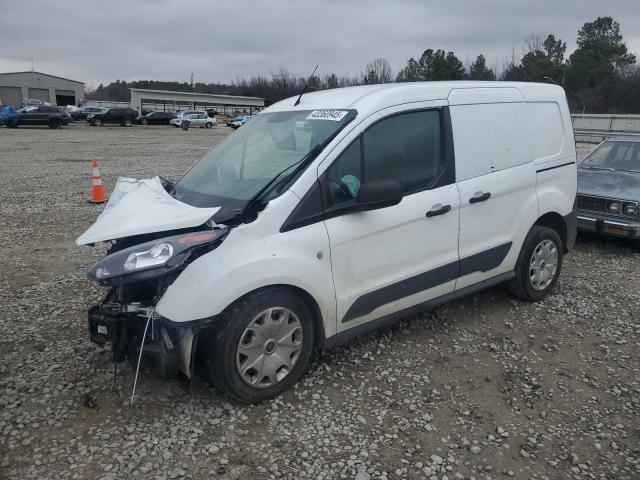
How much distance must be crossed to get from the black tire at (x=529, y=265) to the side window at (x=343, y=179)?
213cm

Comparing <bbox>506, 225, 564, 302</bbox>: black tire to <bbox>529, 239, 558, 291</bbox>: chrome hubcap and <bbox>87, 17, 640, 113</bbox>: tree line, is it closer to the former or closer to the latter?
<bbox>529, 239, 558, 291</bbox>: chrome hubcap

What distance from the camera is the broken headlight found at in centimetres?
302

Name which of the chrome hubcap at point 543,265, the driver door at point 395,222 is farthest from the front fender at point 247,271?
the chrome hubcap at point 543,265

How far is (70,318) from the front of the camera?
4.73 metres

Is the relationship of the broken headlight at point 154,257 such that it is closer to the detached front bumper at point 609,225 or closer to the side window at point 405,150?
the side window at point 405,150

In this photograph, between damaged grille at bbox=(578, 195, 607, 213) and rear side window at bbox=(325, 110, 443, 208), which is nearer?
rear side window at bbox=(325, 110, 443, 208)

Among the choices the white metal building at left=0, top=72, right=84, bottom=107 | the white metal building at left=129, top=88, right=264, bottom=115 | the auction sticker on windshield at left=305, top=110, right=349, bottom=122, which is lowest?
the auction sticker on windshield at left=305, top=110, right=349, bottom=122

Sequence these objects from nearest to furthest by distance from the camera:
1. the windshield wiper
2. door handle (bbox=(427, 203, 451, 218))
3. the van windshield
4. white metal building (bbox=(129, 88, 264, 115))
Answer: the windshield wiper
the van windshield
door handle (bbox=(427, 203, 451, 218))
white metal building (bbox=(129, 88, 264, 115))

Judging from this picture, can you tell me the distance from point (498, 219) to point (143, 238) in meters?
2.93

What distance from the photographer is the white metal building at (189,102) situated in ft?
227

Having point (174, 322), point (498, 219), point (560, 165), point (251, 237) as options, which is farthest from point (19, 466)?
point (560, 165)

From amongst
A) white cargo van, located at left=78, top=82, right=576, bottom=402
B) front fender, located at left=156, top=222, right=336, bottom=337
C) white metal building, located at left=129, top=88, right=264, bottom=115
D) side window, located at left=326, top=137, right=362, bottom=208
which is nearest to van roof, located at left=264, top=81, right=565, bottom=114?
white cargo van, located at left=78, top=82, right=576, bottom=402

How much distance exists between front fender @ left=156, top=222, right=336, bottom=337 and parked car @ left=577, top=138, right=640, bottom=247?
5.18 m

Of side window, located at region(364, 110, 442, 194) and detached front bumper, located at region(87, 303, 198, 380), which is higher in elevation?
side window, located at region(364, 110, 442, 194)
